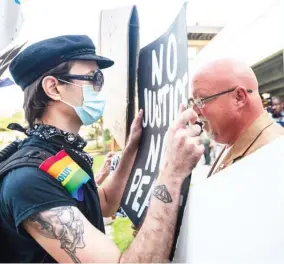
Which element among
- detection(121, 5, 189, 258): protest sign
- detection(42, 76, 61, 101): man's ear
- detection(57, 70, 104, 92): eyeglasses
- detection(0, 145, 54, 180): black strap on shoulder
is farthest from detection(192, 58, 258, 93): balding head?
detection(0, 145, 54, 180): black strap on shoulder

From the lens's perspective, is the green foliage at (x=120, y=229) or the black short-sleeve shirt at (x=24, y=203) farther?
the green foliage at (x=120, y=229)

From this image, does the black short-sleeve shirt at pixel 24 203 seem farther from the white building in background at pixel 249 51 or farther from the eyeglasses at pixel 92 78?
the white building in background at pixel 249 51

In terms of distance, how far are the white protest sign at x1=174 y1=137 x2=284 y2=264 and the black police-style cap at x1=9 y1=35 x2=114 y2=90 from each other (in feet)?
1.88

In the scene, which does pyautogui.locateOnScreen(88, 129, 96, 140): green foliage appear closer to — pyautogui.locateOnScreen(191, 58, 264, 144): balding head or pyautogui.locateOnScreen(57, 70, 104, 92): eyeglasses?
pyautogui.locateOnScreen(57, 70, 104, 92): eyeglasses

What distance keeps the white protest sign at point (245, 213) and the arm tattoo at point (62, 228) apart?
26 cm

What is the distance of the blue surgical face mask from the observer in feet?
3.19

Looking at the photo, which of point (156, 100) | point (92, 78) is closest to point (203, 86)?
point (156, 100)

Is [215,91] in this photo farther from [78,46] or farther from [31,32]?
[31,32]

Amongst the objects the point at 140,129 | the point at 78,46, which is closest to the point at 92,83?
the point at 78,46

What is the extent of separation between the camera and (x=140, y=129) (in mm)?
1048

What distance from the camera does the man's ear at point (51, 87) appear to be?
0.92 m

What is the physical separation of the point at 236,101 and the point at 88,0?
2.39ft

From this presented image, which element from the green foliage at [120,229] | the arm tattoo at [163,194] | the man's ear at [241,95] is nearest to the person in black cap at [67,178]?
the arm tattoo at [163,194]

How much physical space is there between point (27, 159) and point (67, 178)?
110mm
